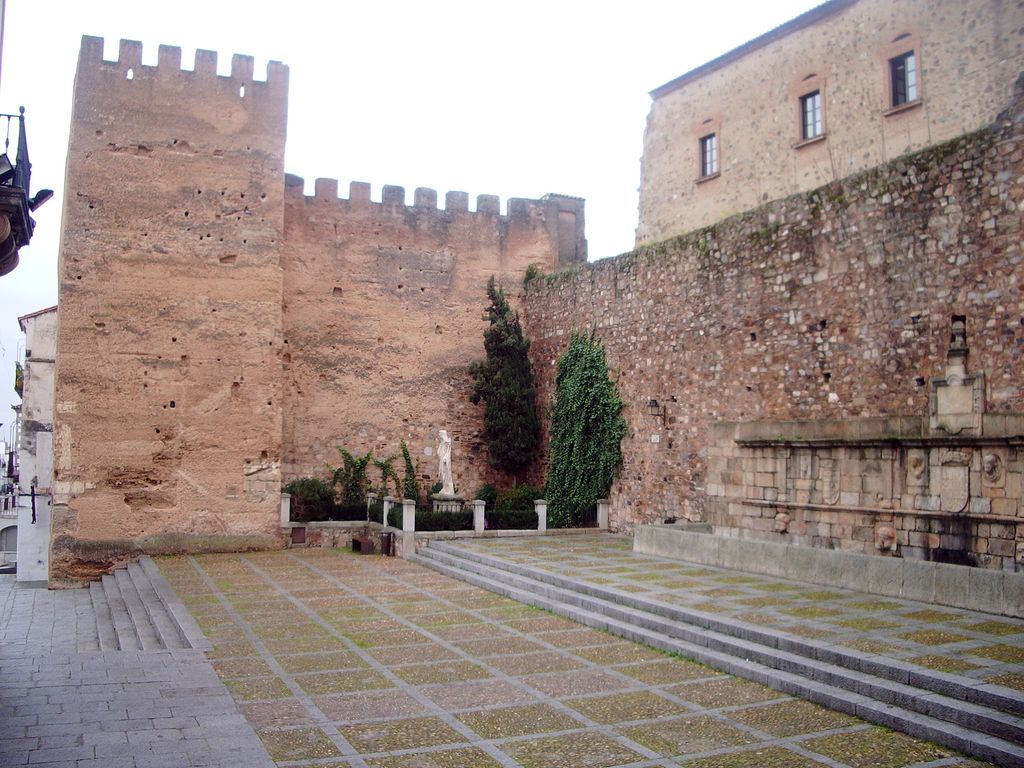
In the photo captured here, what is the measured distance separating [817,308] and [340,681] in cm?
862

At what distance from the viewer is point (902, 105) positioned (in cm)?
1584

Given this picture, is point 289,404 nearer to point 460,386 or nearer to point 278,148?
point 460,386

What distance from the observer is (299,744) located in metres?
5.38

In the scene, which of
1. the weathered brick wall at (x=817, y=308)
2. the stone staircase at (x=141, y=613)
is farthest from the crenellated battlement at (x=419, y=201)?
the stone staircase at (x=141, y=613)

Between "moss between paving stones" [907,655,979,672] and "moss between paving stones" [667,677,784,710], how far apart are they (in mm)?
991

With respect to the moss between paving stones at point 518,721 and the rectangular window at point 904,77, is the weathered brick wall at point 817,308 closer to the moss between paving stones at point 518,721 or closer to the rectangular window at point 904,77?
the rectangular window at point 904,77

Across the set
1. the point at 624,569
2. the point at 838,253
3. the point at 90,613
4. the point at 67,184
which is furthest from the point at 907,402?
the point at 67,184

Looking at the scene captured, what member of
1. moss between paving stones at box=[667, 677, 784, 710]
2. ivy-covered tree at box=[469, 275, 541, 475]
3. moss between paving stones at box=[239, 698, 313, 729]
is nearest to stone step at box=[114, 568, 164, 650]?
moss between paving stones at box=[239, 698, 313, 729]

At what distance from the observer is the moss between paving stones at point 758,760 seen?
4930 mm

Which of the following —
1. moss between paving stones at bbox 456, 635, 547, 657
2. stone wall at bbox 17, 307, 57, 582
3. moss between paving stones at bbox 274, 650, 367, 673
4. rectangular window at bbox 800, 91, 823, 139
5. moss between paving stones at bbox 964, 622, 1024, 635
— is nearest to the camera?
moss between paving stones at bbox 964, 622, 1024, 635

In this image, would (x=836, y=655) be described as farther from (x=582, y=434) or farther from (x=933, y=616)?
(x=582, y=434)

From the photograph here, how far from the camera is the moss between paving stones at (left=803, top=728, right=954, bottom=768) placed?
495 cm

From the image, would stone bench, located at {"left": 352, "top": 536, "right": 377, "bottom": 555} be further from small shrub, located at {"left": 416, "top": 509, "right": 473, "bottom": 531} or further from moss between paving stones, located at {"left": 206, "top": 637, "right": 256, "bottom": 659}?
moss between paving stones, located at {"left": 206, "top": 637, "right": 256, "bottom": 659}

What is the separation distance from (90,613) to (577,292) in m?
10.6
